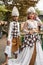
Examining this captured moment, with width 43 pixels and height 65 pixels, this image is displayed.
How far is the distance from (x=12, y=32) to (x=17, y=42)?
1.06 ft

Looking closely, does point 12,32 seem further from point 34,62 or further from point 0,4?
point 0,4

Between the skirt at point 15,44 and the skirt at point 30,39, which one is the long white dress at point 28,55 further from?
the skirt at point 15,44

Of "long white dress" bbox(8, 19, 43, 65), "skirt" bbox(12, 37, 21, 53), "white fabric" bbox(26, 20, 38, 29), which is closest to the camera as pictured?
"white fabric" bbox(26, 20, 38, 29)

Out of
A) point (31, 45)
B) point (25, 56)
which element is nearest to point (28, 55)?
point (25, 56)

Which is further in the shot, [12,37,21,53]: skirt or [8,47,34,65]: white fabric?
[12,37,21,53]: skirt

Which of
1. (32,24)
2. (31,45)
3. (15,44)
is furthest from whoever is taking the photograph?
(15,44)

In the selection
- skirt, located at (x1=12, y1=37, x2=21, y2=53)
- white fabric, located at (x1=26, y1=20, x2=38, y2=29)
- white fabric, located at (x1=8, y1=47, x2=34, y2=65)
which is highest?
white fabric, located at (x1=26, y1=20, x2=38, y2=29)

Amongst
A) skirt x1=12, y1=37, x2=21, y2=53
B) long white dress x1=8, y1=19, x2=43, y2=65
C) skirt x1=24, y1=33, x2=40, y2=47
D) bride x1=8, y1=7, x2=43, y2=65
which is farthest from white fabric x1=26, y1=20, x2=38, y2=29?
skirt x1=12, y1=37, x2=21, y2=53

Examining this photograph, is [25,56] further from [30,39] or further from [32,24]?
[32,24]

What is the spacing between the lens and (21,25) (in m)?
5.68

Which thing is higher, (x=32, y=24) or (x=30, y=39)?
(x=32, y=24)

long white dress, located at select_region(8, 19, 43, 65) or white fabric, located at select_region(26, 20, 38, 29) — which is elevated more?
white fabric, located at select_region(26, 20, 38, 29)

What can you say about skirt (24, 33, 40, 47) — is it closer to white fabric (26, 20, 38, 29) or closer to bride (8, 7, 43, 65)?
bride (8, 7, 43, 65)

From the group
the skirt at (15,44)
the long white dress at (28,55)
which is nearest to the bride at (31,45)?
the long white dress at (28,55)
